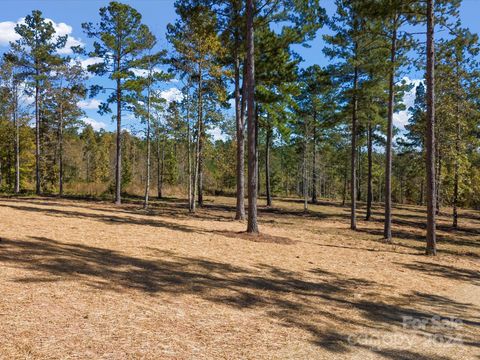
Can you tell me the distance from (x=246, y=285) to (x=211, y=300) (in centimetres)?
132

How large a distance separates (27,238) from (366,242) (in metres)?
12.5

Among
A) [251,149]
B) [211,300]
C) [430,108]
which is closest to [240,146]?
[251,149]

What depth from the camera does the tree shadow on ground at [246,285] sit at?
559 cm

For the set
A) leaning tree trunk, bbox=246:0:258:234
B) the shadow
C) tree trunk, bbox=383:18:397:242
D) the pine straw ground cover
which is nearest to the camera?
the pine straw ground cover

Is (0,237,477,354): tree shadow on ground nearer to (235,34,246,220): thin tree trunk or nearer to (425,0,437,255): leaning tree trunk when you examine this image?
(425,0,437,255): leaning tree trunk

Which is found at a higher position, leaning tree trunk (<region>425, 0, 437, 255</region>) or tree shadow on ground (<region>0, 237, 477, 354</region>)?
leaning tree trunk (<region>425, 0, 437, 255</region>)

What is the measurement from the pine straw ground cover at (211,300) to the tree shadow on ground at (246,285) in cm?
3

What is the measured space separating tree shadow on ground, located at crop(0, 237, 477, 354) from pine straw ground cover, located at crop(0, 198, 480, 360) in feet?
0.09

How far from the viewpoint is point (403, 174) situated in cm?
6250

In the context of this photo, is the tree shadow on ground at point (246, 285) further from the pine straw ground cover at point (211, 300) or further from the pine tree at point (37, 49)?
the pine tree at point (37, 49)

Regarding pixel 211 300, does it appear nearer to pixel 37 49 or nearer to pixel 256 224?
pixel 256 224

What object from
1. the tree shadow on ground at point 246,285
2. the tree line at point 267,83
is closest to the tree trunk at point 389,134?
the tree line at point 267,83

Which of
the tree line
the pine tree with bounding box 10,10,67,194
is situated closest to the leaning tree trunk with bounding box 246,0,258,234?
the tree line

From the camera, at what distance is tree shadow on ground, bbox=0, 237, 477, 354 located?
5.59 m
